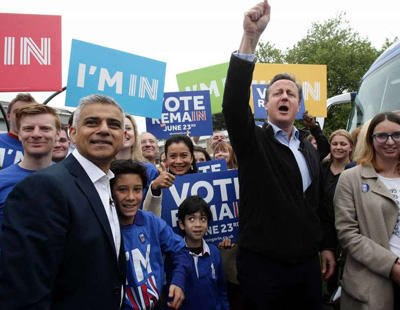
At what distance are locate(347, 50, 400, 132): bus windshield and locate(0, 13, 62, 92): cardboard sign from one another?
411 centimetres

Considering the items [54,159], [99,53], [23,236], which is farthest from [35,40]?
[23,236]

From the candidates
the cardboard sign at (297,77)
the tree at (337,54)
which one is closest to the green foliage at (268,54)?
the tree at (337,54)

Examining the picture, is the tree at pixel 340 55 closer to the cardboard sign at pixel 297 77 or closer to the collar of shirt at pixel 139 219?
the cardboard sign at pixel 297 77

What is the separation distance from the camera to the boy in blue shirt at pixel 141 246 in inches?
72.7

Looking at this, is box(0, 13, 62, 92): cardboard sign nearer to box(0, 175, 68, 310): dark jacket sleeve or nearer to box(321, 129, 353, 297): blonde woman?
box(0, 175, 68, 310): dark jacket sleeve

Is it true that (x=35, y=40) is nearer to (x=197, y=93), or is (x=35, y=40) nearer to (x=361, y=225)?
(x=197, y=93)

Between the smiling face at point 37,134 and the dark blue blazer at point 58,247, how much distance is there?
931 millimetres

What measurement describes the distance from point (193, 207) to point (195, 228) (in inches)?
6.9

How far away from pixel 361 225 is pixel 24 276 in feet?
6.61

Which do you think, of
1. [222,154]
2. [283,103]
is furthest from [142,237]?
[222,154]

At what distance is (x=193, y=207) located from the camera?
260cm

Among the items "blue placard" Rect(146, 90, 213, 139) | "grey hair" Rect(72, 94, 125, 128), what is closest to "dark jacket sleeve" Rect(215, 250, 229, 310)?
"grey hair" Rect(72, 94, 125, 128)

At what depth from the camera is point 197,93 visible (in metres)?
4.73

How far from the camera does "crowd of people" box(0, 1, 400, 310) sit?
3.86ft
